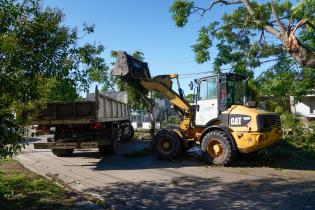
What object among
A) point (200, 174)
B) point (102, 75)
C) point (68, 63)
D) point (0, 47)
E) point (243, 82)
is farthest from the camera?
point (102, 75)

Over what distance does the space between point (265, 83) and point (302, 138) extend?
284 cm

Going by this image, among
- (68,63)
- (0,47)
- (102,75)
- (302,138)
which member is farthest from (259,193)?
(102,75)

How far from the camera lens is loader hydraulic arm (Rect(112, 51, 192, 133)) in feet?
45.0

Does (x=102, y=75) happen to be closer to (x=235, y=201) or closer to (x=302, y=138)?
(x=302, y=138)

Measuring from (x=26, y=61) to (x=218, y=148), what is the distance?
22.8ft

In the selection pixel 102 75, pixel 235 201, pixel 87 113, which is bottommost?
pixel 235 201

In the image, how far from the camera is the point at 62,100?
13.9 m

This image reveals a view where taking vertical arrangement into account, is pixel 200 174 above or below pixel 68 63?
below

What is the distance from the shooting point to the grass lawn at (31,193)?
7.20 meters

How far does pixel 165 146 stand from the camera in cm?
1359

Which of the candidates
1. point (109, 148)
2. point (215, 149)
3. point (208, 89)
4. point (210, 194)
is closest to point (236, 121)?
point (215, 149)

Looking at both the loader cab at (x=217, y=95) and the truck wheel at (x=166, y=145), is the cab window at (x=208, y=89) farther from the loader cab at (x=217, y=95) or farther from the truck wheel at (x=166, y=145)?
the truck wheel at (x=166, y=145)

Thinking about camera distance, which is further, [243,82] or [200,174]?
[243,82]

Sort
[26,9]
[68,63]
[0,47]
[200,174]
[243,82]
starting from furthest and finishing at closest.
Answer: [243,82] < [200,174] < [68,63] < [26,9] < [0,47]
